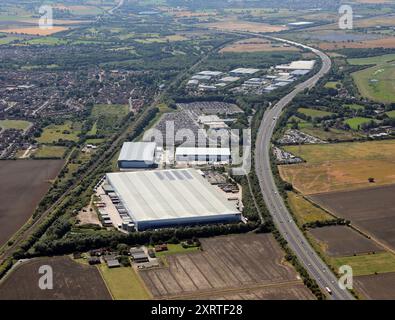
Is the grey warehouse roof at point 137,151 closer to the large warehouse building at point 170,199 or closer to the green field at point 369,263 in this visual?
the large warehouse building at point 170,199

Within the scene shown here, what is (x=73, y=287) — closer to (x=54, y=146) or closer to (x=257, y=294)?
(x=257, y=294)

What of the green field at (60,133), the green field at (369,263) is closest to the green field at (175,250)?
the green field at (369,263)

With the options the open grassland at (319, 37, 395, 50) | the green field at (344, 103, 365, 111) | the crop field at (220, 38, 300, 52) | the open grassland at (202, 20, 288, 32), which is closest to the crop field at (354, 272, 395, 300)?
the green field at (344, 103, 365, 111)

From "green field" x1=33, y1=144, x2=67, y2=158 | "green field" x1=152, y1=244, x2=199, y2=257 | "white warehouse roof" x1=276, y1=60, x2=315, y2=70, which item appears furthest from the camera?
"white warehouse roof" x1=276, y1=60, x2=315, y2=70

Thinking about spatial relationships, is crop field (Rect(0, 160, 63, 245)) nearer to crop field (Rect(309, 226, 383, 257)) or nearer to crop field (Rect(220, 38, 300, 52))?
crop field (Rect(309, 226, 383, 257))

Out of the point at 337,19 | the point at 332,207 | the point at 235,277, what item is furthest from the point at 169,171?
the point at 337,19
